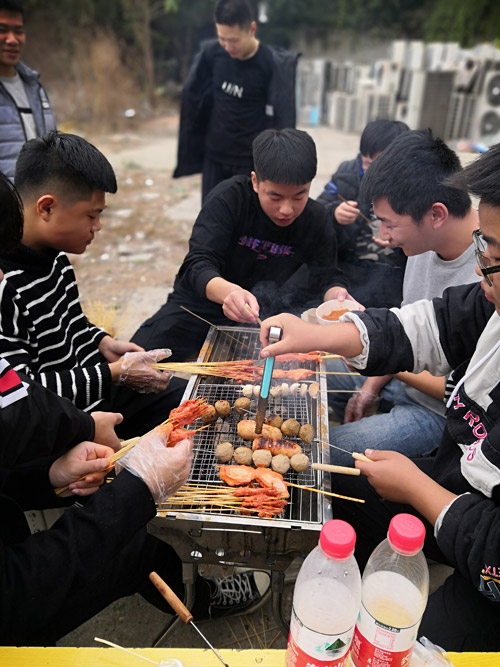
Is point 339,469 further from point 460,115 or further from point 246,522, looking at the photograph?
point 460,115

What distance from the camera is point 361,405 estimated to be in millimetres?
3586

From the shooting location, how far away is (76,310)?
121 inches

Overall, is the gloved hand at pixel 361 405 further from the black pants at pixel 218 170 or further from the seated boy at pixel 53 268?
the black pants at pixel 218 170

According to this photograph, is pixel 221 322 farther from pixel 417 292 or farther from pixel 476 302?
pixel 476 302

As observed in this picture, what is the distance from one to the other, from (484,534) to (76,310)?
2581 mm

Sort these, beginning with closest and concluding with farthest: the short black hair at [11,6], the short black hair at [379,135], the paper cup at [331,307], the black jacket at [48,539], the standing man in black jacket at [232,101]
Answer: the black jacket at [48,539], the paper cup at [331,307], the short black hair at [379,135], the short black hair at [11,6], the standing man in black jacket at [232,101]

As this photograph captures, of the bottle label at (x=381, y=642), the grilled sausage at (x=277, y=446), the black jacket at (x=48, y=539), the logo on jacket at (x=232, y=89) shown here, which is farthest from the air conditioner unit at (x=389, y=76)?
the bottle label at (x=381, y=642)

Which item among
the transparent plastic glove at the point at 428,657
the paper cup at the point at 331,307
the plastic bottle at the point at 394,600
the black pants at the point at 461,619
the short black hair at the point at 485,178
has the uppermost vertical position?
the short black hair at the point at 485,178

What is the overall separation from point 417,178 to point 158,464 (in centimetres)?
214

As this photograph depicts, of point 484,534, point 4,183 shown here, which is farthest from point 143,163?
point 484,534

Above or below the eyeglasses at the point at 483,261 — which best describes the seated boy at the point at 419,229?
below

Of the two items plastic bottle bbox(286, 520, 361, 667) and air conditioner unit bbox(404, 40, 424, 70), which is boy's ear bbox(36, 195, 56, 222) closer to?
plastic bottle bbox(286, 520, 361, 667)

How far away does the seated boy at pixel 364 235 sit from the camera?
4094 millimetres

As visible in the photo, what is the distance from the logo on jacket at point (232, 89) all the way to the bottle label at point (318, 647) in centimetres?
642
